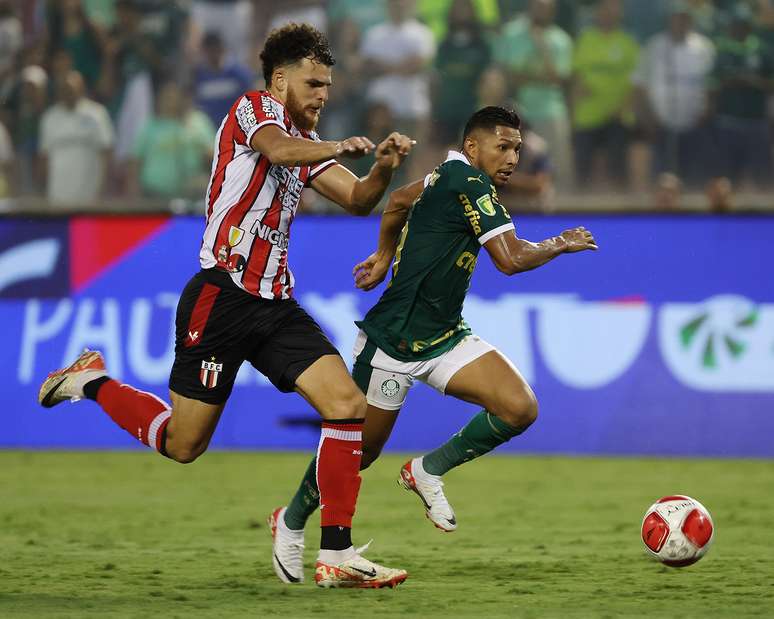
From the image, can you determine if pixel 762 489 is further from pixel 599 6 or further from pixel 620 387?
pixel 599 6

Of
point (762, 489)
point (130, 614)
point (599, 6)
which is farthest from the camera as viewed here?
point (599, 6)

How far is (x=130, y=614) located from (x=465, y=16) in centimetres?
775

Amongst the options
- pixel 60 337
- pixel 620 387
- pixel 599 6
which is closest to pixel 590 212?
pixel 620 387

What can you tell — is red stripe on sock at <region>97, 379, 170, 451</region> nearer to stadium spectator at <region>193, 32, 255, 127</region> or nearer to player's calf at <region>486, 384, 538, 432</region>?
player's calf at <region>486, 384, 538, 432</region>

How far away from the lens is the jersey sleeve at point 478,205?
6391mm

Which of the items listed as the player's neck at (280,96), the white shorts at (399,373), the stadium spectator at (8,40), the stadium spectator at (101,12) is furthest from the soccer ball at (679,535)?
the stadium spectator at (8,40)

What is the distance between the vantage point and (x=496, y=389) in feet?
21.7

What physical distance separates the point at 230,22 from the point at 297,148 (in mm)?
6854

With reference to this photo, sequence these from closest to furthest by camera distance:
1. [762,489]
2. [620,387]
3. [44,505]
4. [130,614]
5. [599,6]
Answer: [130,614], [44,505], [762,489], [620,387], [599,6]

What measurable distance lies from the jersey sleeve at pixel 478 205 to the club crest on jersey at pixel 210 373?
1291 millimetres

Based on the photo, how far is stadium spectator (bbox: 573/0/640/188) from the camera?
11.9m

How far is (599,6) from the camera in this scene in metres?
12.0

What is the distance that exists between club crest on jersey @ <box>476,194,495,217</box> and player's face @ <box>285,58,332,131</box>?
0.83 meters

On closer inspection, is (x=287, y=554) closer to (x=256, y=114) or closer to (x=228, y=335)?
(x=228, y=335)
